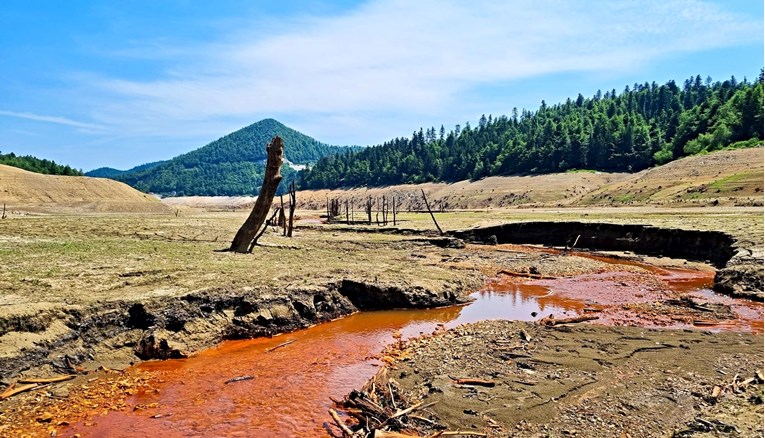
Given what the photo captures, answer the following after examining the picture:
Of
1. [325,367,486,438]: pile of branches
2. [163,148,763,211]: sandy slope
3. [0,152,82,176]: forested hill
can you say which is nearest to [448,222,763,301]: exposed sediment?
[325,367,486,438]: pile of branches

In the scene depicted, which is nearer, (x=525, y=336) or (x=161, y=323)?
(x=161, y=323)

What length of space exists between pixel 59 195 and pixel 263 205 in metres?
53.1

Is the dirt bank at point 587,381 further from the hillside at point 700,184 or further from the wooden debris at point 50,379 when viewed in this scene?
the hillside at point 700,184

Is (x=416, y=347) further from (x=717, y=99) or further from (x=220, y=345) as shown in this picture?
(x=717, y=99)

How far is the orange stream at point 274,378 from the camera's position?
8312 millimetres

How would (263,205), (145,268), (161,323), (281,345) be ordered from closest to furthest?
(161,323)
(281,345)
(145,268)
(263,205)

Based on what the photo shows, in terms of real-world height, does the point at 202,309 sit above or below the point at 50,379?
above

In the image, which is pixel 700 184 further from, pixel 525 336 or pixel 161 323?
pixel 161 323

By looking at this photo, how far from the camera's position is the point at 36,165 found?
292ft

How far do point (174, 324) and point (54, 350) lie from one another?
259cm

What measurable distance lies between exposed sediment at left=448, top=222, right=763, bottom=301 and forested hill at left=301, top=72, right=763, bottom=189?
56.2 meters

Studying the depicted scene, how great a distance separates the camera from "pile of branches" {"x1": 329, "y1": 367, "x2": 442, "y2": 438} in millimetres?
7453

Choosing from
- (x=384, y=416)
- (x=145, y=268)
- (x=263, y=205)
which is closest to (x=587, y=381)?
(x=384, y=416)

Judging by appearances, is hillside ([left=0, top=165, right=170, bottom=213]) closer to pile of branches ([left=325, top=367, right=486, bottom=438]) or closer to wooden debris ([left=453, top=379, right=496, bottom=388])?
pile of branches ([left=325, top=367, right=486, bottom=438])
